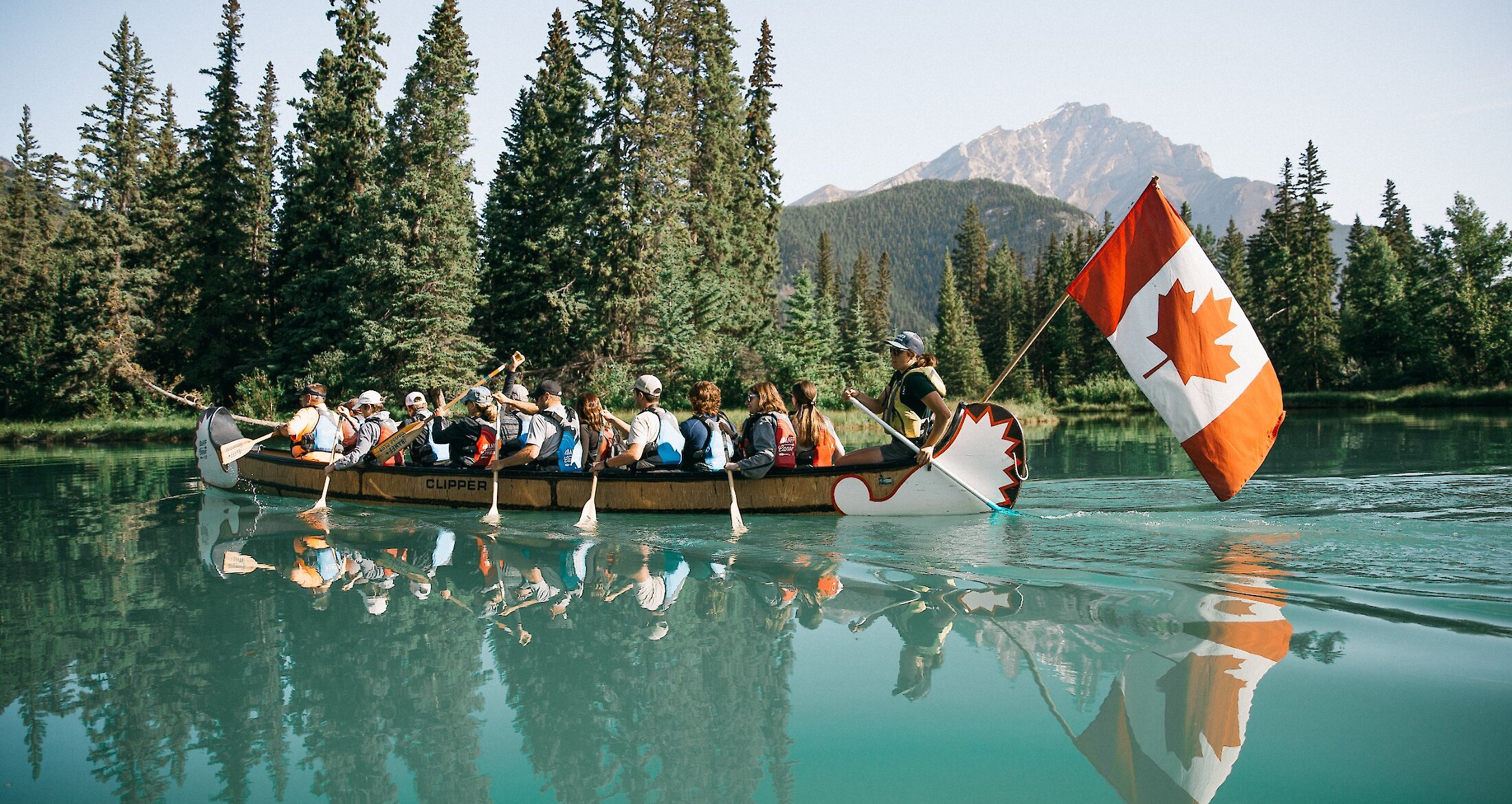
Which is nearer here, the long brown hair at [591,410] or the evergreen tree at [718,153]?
the long brown hair at [591,410]

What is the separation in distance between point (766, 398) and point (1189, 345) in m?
4.30

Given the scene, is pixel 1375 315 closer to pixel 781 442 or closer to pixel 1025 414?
pixel 1025 414

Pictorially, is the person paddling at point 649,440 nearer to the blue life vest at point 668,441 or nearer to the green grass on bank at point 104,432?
the blue life vest at point 668,441

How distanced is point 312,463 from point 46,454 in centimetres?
1865

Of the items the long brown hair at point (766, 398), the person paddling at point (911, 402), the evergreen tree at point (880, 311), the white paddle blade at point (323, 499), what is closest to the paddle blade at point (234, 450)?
the white paddle blade at point (323, 499)

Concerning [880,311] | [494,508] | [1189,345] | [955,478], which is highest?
[880,311]

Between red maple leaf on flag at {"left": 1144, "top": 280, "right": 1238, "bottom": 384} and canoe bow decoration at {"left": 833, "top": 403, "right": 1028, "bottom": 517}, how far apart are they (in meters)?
1.80

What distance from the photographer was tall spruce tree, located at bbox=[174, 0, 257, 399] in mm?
39938

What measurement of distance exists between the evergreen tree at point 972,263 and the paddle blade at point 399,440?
76278 mm

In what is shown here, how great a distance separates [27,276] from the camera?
153ft

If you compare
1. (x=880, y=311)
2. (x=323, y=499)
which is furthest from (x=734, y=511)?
(x=880, y=311)

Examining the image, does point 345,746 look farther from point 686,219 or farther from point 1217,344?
point 686,219

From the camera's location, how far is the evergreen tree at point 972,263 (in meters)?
87.7

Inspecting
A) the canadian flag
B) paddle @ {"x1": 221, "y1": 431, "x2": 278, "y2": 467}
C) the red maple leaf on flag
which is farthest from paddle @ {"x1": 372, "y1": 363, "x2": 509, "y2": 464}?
the red maple leaf on flag
